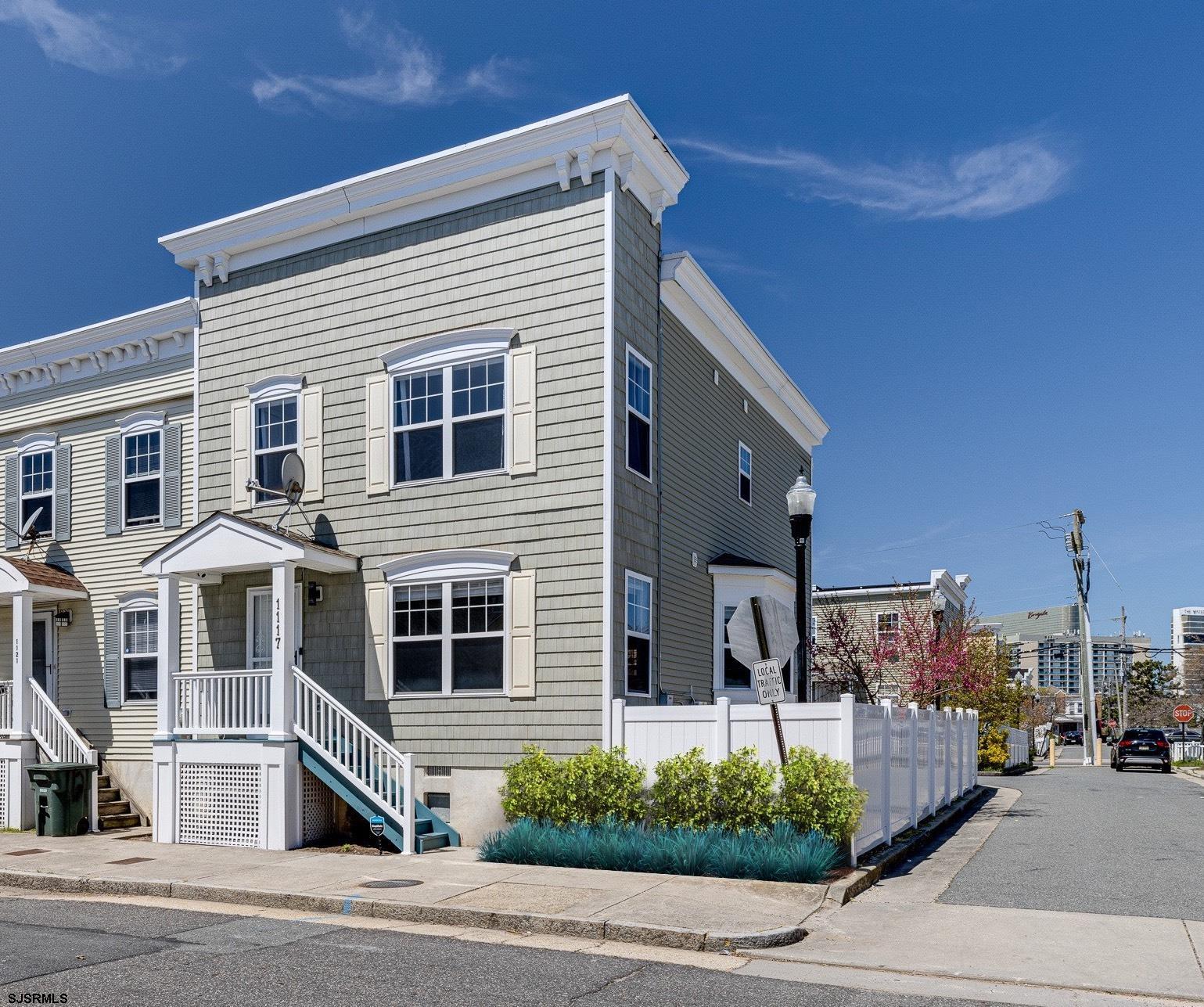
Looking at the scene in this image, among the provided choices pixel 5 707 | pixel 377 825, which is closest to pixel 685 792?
pixel 377 825

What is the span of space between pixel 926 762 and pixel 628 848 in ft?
23.2

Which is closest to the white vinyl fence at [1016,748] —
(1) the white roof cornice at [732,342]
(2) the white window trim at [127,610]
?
(1) the white roof cornice at [732,342]

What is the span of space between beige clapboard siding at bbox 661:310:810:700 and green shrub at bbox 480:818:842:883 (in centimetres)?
374

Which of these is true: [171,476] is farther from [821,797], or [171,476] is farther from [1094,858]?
[1094,858]

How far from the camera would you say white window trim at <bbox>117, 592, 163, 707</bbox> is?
59.8 feet

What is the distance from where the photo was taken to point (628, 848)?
1170 cm

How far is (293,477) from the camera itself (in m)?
15.8

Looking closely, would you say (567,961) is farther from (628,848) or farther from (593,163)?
(593,163)

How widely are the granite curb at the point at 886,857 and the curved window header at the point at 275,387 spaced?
9.93m

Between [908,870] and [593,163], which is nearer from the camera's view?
[908,870]

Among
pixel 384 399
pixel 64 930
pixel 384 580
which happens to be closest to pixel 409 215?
pixel 384 399

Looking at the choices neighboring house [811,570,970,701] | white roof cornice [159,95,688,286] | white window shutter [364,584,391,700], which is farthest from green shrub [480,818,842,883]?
neighboring house [811,570,970,701]

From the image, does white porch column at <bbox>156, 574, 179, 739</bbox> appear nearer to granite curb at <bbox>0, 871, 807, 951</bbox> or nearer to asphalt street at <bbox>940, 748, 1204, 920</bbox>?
granite curb at <bbox>0, 871, 807, 951</bbox>

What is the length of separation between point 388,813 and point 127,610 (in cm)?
738
